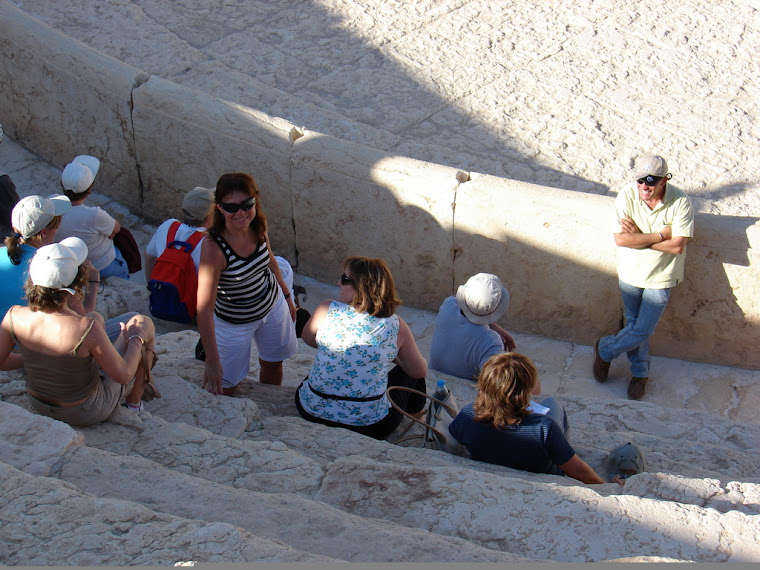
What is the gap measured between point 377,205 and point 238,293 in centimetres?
174

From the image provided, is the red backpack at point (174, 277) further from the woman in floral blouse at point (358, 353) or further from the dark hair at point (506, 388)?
the dark hair at point (506, 388)

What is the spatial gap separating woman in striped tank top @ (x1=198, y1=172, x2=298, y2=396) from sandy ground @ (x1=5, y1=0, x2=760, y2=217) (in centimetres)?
274

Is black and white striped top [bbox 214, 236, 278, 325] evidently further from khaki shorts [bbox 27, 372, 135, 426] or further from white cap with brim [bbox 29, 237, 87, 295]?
white cap with brim [bbox 29, 237, 87, 295]

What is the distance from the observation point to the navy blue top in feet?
11.2

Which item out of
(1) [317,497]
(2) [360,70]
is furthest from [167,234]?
(2) [360,70]

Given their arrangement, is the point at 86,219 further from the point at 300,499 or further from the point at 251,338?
the point at 300,499

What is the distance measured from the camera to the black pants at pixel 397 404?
12.7 feet

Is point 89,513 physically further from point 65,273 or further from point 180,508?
point 65,273

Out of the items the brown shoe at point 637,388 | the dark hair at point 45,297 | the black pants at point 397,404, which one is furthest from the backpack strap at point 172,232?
the brown shoe at point 637,388

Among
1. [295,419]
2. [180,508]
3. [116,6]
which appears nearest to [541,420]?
[295,419]

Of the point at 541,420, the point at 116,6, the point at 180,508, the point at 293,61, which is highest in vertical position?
the point at 116,6

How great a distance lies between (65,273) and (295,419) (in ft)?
4.18

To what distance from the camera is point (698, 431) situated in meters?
4.38

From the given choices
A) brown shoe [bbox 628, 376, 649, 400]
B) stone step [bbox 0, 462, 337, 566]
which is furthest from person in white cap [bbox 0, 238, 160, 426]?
brown shoe [bbox 628, 376, 649, 400]
